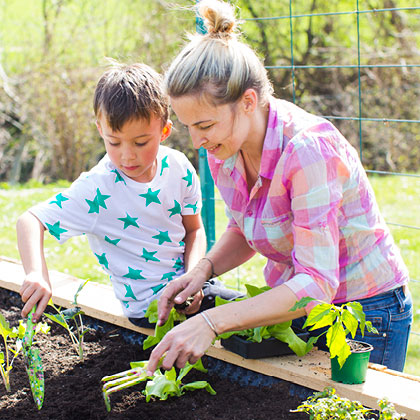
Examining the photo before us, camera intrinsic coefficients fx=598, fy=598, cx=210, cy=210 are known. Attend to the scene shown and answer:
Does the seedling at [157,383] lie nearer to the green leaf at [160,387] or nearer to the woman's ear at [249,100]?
the green leaf at [160,387]

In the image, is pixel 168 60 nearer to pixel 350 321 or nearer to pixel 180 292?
pixel 180 292

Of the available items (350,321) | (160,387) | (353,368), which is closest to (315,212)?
(350,321)

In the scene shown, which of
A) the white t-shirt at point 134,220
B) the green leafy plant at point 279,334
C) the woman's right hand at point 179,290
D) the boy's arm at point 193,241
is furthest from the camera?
the boy's arm at point 193,241

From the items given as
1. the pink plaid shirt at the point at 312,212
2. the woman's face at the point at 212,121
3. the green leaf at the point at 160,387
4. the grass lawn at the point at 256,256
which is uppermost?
the woman's face at the point at 212,121

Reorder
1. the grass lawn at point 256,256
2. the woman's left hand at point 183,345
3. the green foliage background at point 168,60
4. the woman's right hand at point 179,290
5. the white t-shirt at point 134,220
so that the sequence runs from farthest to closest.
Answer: the green foliage background at point 168,60 < the grass lawn at point 256,256 < the white t-shirt at point 134,220 < the woman's right hand at point 179,290 < the woman's left hand at point 183,345

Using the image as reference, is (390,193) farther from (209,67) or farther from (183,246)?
(209,67)

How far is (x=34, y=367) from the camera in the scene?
174cm

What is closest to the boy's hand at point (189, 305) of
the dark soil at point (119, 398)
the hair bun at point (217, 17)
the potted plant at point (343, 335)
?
the dark soil at point (119, 398)

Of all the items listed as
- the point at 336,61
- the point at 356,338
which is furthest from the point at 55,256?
the point at 336,61

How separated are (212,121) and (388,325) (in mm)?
872

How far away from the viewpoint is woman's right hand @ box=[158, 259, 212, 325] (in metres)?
1.93

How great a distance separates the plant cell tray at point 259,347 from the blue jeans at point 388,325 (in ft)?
0.53

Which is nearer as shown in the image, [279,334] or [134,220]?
[279,334]

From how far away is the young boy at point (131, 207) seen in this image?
2.01 metres
